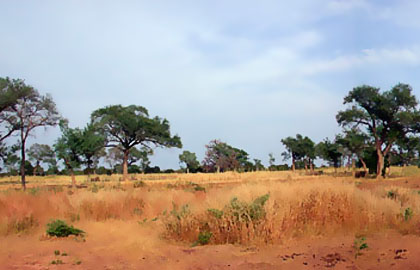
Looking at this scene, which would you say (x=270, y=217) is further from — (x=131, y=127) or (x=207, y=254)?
(x=131, y=127)

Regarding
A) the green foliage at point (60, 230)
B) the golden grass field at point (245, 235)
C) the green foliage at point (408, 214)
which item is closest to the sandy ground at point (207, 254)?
the golden grass field at point (245, 235)

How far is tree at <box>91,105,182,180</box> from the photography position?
4631 centimetres

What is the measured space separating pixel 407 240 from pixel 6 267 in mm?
7597

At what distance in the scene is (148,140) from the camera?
1901 inches

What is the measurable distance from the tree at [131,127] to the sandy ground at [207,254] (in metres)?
38.1

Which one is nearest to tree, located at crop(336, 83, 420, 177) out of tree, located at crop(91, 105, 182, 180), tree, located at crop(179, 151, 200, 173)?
tree, located at crop(91, 105, 182, 180)

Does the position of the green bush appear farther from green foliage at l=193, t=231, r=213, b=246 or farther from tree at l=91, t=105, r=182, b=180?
tree at l=91, t=105, r=182, b=180

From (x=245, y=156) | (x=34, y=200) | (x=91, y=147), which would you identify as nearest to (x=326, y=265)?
(x=34, y=200)

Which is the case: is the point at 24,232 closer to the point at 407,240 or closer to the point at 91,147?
the point at 407,240

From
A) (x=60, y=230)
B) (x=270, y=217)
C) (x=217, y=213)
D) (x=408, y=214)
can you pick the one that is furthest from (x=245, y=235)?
(x=60, y=230)

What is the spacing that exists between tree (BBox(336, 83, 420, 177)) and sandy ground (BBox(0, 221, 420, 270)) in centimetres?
3404

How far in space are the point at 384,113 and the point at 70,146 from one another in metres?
32.4

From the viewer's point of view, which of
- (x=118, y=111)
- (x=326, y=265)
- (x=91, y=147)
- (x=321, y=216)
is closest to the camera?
(x=326, y=265)

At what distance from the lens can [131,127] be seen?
46.5 m
